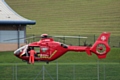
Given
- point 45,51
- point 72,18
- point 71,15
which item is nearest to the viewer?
point 45,51

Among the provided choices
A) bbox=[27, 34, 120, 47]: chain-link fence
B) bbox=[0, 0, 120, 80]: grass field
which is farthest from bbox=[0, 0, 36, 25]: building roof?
bbox=[27, 34, 120, 47]: chain-link fence

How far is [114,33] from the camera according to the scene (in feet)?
260

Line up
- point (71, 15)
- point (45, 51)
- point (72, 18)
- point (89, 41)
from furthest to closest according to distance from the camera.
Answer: point (71, 15) < point (72, 18) < point (89, 41) < point (45, 51)

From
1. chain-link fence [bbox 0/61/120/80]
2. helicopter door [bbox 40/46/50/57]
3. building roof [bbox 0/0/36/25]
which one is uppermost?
building roof [bbox 0/0/36/25]

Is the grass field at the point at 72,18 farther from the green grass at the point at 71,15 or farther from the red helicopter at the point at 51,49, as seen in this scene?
the red helicopter at the point at 51,49

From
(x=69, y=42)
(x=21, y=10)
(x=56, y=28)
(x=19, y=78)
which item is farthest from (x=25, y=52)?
(x=21, y=10)

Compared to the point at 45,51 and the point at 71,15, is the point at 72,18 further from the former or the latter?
the point at 45,51

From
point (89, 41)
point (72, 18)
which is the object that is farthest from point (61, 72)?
point (72, 18)

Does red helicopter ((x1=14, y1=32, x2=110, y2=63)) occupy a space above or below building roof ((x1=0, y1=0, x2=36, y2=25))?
below

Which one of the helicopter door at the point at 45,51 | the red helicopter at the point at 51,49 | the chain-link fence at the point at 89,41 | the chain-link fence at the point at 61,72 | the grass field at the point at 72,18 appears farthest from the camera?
the chain-link fence at the point at 89,41

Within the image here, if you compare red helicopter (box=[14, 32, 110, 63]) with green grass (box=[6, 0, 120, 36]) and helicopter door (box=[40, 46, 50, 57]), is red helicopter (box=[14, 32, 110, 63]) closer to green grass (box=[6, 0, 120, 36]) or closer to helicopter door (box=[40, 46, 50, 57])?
helicopter door (box=[40, 46, 50, 57])

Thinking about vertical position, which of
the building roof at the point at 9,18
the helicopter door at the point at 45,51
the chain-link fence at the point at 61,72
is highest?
the building roof at the point at 9,18

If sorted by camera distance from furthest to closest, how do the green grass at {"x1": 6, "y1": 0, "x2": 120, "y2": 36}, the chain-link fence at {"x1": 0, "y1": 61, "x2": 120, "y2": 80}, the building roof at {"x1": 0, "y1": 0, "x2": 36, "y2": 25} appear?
the green grass at {"x1": 6, "y1": 0, "x2": 120, "y2": 36}, the building roof at {"x1": 0, "y1": 0, "x2": 36, "y2": 25}, the chain-link fence at {"x1": 0, "y1": 61, "x2": 120, "y2": 80}

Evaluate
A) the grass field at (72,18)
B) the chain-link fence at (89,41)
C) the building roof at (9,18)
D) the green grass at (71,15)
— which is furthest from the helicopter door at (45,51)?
the green grass at (71,15)
